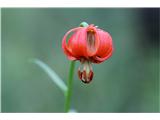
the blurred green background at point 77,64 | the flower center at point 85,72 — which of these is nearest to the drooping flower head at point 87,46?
the flower center at point 85,72

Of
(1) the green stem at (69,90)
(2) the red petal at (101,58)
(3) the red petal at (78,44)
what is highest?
(3) the red petal at (78,44)

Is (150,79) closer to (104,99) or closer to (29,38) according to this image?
(104,99)

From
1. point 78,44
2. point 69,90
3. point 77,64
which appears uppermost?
point 78,44

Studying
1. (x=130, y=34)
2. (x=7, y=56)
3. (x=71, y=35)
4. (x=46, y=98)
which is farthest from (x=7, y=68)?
(x=71, y=35)

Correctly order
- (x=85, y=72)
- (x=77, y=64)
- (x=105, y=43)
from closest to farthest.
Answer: (x=105, y=43), (x=85, y=72), (x=77, y=64)

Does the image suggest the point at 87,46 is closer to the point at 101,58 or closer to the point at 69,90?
the point at 101,58

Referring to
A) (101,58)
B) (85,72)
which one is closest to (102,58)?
(101,58)

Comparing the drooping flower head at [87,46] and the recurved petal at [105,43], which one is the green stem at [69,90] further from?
the recurved petal at [105,43]
